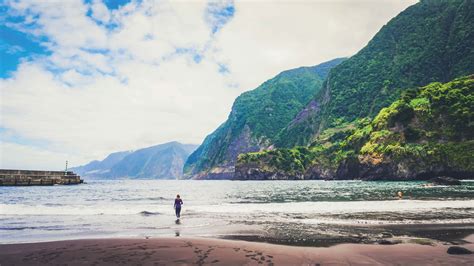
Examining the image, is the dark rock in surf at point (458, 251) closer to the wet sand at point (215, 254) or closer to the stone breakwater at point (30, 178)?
the wet sand at point (215, 254)

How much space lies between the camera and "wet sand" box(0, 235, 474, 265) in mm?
12875

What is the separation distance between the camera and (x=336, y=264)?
12367 millimetres

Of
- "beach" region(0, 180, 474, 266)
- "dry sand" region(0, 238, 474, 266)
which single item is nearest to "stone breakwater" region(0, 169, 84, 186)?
"beach" region(0, 180, 474, 266)

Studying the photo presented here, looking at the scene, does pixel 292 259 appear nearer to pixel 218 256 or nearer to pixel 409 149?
pixel 218 256

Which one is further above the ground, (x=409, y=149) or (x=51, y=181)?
(x=409, y=149)

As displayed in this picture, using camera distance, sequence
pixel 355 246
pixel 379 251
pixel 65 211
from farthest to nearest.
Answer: pixel 65 211 < pixel 355 246 < pixel 379 251

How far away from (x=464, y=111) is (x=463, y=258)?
119m

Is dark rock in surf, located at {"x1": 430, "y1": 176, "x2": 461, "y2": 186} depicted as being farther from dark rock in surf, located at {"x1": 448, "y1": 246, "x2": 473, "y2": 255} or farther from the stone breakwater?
the stone breakwater

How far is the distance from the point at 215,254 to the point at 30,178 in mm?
127139

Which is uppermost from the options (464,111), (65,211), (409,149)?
(464,111)

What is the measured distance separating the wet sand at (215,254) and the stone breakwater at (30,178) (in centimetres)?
11482

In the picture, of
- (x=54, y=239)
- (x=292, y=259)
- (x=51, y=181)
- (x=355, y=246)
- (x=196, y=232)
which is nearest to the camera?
(x=292, y=259)

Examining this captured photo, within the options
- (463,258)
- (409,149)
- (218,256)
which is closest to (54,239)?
(218,256)

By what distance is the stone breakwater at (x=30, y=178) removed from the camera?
111 meters
